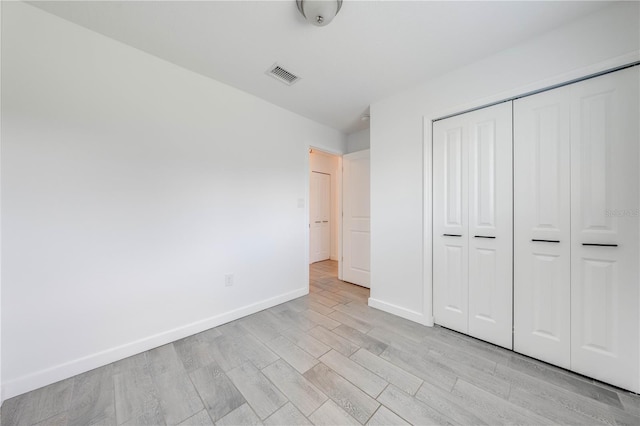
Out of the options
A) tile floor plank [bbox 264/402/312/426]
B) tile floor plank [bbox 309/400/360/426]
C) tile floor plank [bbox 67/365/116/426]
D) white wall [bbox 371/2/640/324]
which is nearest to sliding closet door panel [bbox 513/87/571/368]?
white wall [bbox 371/2/640/324]

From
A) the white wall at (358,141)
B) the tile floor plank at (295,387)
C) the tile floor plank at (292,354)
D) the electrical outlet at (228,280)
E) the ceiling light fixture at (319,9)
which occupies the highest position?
the ceiling light fixture at (319,9)

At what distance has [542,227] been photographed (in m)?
1.75

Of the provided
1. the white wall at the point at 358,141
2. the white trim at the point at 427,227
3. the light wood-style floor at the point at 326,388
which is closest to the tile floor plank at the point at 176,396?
the light wood-style floor at the point at 326,388

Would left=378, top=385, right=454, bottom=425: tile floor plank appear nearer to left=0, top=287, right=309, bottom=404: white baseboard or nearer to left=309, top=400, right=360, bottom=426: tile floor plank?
left=309, top=400, right=360, bottom=426: tile floor plank

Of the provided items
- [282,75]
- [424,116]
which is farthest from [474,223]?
[282,75]

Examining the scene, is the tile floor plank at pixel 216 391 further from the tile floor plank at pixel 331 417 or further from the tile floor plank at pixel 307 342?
the tile floor plank at pixel 307 342

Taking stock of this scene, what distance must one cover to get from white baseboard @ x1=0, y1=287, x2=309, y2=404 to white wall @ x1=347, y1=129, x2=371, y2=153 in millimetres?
2832

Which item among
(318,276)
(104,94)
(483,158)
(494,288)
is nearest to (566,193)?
(483,158)

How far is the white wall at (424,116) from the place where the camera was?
4.98ft

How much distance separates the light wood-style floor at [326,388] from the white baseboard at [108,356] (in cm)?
5

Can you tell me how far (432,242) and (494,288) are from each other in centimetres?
63

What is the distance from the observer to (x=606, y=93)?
1515 millimetres

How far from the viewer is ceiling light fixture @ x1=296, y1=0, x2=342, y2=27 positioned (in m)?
1.39

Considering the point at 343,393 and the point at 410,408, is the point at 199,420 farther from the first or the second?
the point at 410,408
